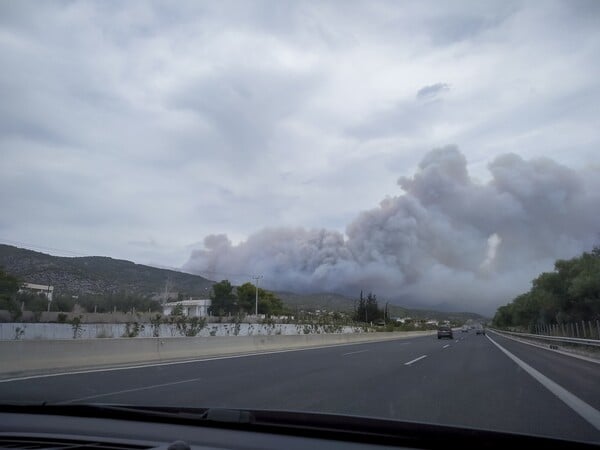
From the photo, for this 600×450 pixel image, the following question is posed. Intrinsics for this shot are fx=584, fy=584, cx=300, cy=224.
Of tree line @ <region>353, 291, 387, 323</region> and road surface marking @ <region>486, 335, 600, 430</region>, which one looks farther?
tree line @ <region>353, 291, 387, 323</region>

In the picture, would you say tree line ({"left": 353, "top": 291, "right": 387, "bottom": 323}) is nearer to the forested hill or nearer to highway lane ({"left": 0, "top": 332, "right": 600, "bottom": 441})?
the forested hill

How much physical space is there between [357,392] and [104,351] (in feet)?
33.9

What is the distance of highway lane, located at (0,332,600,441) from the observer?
9000 mm

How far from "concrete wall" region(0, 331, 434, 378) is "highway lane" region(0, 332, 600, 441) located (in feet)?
5.11

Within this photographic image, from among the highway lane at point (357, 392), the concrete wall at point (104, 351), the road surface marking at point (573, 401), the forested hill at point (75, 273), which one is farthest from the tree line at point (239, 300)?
the road surface marking at point (573, 401)

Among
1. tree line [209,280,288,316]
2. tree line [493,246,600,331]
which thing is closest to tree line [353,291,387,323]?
tree line [209,280,288,316]

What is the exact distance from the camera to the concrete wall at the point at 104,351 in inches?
613

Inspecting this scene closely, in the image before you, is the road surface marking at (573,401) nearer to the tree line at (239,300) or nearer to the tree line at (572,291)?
the tree line at (572,291)

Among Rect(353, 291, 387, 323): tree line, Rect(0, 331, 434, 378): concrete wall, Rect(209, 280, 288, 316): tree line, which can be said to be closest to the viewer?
Rect(0, 331, 434, 378): concrete wall

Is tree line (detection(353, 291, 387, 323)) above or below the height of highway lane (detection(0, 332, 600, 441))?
above

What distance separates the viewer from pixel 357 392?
39.5 feet

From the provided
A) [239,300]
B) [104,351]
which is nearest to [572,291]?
[104,351]

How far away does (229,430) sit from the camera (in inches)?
187

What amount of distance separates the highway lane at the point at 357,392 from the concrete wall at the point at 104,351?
156 centimetres
